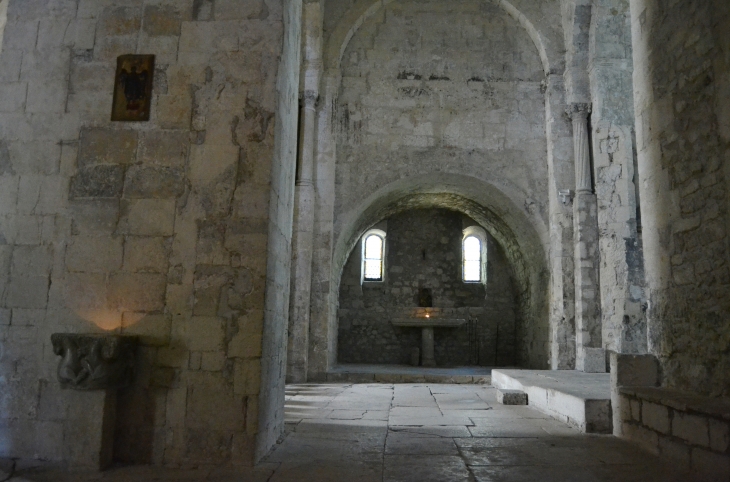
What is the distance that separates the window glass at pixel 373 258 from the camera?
48.0 ft

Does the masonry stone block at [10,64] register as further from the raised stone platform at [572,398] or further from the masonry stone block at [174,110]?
the raised stone platform at [572,398]

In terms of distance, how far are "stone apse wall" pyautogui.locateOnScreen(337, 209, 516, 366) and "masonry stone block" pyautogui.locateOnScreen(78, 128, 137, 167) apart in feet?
32.9

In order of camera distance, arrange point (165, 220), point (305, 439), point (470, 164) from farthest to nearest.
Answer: point (470, 164) → point (305, 439) → point (165, 220)

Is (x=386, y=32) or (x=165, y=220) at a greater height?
(x=386, y=32)

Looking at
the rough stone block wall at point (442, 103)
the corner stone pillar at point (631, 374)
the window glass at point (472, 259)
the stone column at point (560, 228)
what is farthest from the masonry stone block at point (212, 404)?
the window glass at point (472, 259)

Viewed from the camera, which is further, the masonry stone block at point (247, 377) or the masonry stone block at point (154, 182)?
the masonry stone block at point (154, 182)

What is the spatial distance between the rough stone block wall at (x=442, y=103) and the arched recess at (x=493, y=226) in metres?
0.23

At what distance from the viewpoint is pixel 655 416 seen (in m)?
4.07

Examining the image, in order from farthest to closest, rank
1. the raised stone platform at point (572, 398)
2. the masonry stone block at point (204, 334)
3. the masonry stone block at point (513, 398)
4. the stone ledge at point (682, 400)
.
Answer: the masonry stone block at point (513, 398) → the raised stone platform at point (572, 398) → the masonry stone block at point (204, 334) → the stone ledge at point (682, 400)

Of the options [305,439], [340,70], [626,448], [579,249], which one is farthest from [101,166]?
[579,249]

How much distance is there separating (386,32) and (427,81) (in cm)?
133

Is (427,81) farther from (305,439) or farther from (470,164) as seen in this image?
(305,439)

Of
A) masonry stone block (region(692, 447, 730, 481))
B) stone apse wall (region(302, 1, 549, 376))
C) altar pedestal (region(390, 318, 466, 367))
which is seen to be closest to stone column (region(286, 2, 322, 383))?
stone apse wall (region(302, 1, 549, 376))

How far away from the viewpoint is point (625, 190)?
9.38 m
